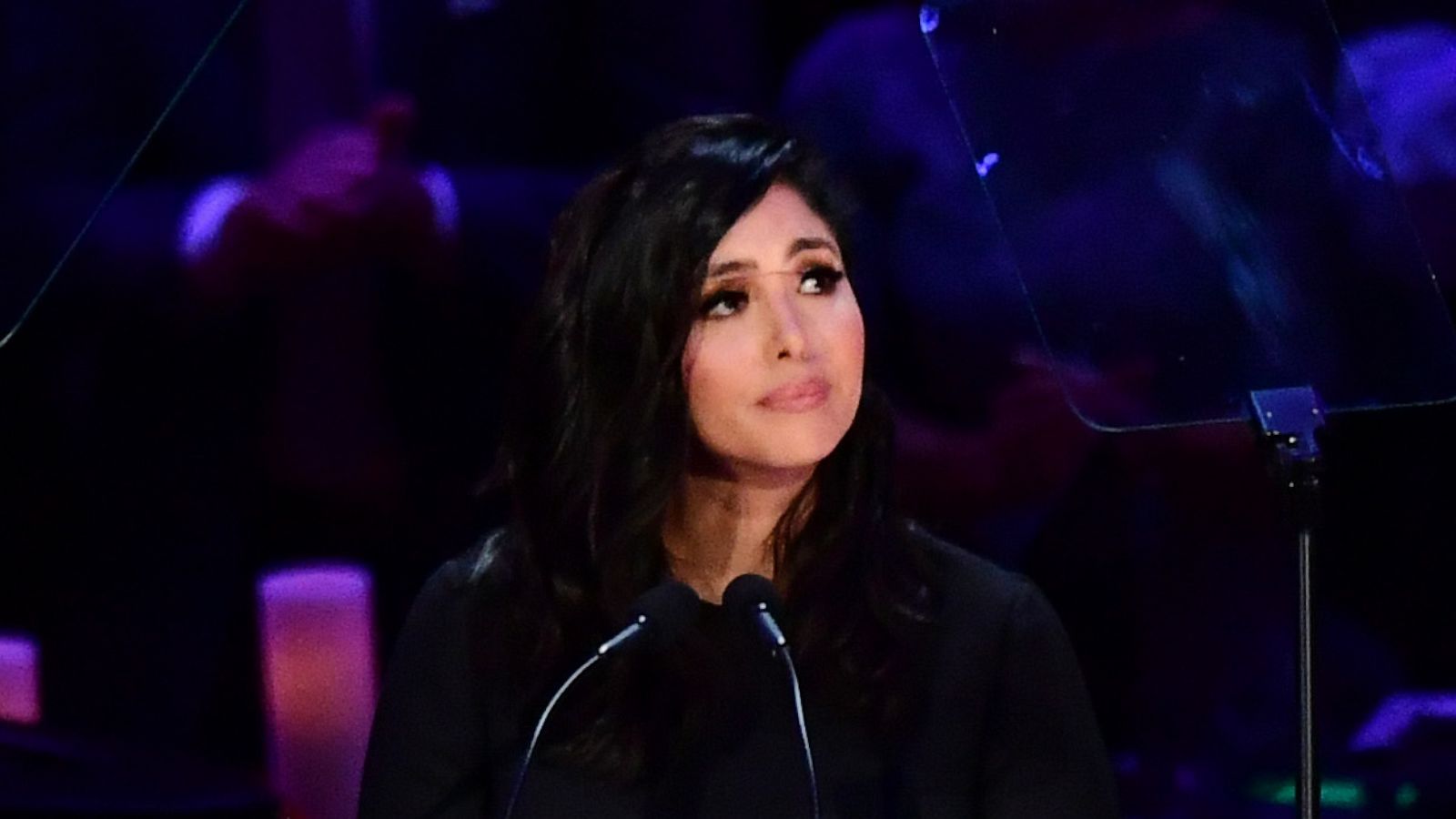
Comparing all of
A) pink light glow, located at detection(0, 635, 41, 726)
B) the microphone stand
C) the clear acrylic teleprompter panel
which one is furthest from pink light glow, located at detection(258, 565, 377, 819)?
the microphone stand

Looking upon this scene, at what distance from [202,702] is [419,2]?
0.79 m

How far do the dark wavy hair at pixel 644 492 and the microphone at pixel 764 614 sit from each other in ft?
0.83

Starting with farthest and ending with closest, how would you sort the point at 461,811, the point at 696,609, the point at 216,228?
the point at 216,228 < the point at 461,811 < the point at 696,609

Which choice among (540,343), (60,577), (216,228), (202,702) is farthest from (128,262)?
(540,343)

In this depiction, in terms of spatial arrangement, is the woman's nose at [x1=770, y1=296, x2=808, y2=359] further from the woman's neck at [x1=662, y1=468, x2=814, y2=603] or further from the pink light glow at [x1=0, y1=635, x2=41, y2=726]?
the pink light glow at [x1=0, y1=635, x2=41, y2=726]

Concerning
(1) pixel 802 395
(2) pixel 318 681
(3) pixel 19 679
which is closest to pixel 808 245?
(1) pixel 802 395

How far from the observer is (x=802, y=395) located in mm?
1382

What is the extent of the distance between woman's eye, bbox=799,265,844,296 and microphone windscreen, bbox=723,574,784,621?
11.4 inches

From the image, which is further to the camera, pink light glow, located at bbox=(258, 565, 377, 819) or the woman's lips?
pink light glow, located at bbox=(258, 565, 377, 819)

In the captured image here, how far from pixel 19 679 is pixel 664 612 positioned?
47.1 inches

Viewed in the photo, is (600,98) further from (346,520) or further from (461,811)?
(461,811)

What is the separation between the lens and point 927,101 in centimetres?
218

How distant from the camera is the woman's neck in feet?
4.92

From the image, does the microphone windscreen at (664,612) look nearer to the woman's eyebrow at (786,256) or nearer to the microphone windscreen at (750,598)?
the microphone windscreen at (750,598)
